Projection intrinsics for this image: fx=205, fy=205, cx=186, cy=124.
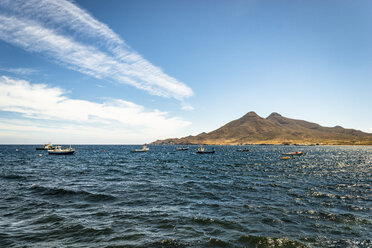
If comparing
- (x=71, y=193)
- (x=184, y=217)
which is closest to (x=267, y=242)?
(x=184, y=217)

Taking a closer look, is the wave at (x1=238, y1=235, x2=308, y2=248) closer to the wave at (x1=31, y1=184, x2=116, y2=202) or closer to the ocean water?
the ocean water

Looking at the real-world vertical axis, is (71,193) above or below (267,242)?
below

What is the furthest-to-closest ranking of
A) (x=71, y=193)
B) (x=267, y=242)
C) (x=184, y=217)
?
(x=71, y=193) → (x=184, y=217) → (x=267, y=242)

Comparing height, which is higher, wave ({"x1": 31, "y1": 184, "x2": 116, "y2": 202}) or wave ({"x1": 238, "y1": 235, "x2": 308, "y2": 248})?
wave ({"x1": 238, "y1": 235, "x2": 308, "y2": 248})

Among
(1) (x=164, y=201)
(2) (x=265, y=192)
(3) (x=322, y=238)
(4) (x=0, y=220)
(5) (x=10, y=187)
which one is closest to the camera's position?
(3) (x=322, y=238)

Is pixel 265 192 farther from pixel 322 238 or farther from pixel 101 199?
pixel 101 199

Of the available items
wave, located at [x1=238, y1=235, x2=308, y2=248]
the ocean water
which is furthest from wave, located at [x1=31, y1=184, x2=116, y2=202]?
wave, located at [x1=238, y1=235, x2=308, y2=248]

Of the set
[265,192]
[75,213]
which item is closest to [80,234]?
[75,213]

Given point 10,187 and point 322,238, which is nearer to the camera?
point 322,238

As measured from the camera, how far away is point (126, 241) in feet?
37.1

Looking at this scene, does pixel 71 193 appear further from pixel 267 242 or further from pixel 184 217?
pixel 267 242

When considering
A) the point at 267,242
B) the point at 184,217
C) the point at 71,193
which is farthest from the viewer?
the point at 71,193

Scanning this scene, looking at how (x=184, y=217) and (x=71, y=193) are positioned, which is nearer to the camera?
(x=184, y=217)

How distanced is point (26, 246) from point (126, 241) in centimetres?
515
